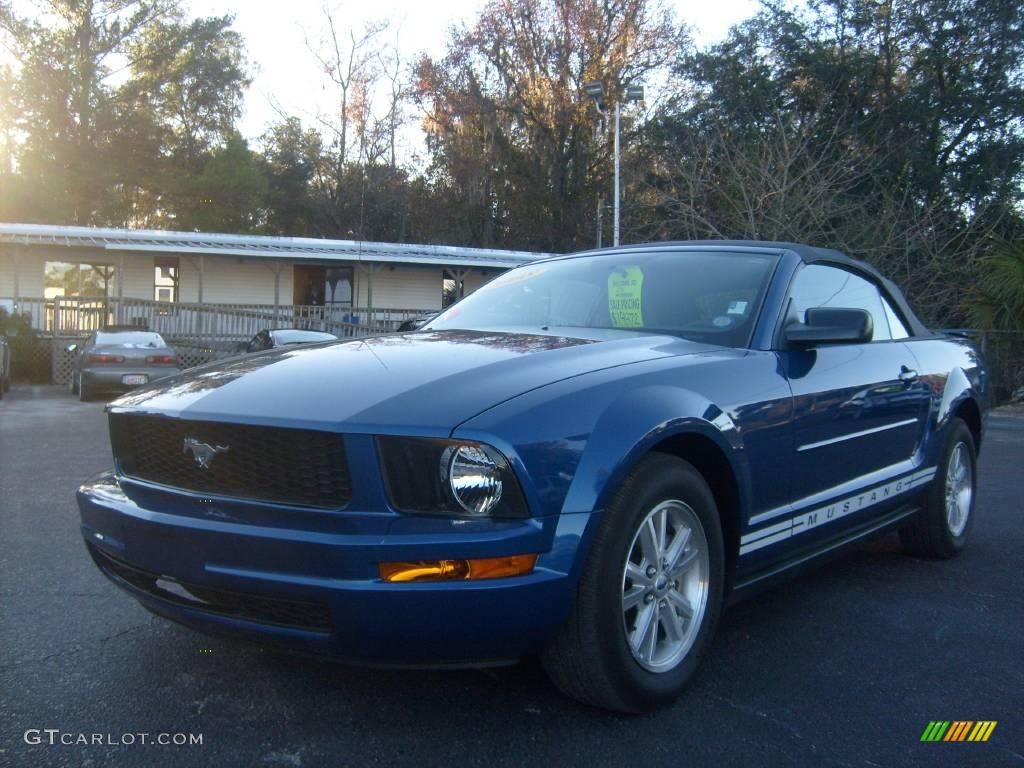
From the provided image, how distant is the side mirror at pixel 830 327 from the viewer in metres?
3.64

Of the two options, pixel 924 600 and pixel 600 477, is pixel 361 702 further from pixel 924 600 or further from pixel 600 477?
pixel 924 600

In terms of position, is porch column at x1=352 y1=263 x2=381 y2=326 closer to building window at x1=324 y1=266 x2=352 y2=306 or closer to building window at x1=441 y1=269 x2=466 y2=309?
building window at x1=324 y1=266 x2=352 y2=306

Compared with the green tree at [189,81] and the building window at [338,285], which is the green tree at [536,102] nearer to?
the green tree at [189,81]

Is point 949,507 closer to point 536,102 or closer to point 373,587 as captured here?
point 373,587

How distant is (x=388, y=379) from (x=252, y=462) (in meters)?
0.48

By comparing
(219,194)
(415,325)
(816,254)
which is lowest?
(415,325)

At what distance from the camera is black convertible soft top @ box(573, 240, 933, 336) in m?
4.21

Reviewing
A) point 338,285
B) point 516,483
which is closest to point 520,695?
point 516,483

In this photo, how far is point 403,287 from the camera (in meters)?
26.2

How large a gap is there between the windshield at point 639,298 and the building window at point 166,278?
2108cm

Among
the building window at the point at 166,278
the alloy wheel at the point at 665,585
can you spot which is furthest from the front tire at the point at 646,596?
the building window at the point at 166,278

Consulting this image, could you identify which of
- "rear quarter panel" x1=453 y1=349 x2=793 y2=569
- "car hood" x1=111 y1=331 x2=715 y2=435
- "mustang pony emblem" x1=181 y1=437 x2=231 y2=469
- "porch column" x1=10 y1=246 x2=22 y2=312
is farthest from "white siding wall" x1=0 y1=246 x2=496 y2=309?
"mustang pony emblem" x1=181 y1=437 x2=231 y2=469

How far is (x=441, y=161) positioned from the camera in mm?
38094

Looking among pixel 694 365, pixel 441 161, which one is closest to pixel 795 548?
pixel 694 365
